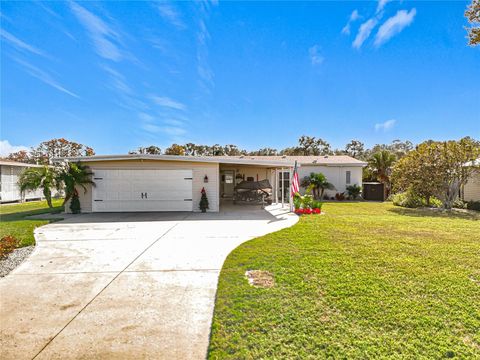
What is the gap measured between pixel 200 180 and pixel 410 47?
1160 cm

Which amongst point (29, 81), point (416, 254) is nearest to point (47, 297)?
point (416, 254)

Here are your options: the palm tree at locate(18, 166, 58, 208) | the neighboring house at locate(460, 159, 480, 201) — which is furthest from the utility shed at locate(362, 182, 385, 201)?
the palm tree at locate(18, 166, 58, 208)

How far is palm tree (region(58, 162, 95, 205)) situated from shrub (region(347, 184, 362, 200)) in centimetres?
1743

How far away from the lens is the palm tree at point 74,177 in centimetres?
1150

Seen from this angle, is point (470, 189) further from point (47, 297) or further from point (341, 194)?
point (47, 297)

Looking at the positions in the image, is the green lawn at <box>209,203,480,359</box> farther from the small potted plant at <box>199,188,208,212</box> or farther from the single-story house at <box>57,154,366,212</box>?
the single-story house at <box>57,154,366,212</box>

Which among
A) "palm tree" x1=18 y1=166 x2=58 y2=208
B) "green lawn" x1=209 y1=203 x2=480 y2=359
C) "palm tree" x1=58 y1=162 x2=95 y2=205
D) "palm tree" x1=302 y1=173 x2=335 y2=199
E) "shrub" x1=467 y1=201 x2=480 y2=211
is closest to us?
"green lawn" x1=209 y1=203 x2=480 y2=359

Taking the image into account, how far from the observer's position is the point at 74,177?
1164 centimetres

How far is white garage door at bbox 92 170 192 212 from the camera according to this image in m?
12.2

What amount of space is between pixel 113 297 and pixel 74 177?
1022 cm

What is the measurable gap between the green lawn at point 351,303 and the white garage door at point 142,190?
23.4 ft

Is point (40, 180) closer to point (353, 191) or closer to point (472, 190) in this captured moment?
point (353, 191)

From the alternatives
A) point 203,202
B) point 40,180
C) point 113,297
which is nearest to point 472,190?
point 203,202

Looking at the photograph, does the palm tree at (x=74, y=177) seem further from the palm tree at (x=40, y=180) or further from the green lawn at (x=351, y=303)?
the green lawn at (x=351, y=303)
